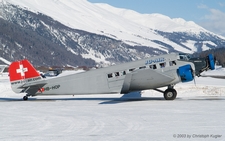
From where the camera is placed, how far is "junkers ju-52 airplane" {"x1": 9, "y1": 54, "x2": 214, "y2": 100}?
79.2 feet

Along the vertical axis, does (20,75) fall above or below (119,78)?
above

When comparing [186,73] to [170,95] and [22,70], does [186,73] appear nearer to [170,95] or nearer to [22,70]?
[170,95]

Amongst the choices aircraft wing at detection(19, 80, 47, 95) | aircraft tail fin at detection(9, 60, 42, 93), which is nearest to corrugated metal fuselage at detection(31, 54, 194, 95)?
aircraft wing at detection(19, 80, 47, 95)

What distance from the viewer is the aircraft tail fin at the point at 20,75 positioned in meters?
26.2

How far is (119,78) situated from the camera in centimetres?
2491

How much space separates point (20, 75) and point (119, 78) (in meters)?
7.38

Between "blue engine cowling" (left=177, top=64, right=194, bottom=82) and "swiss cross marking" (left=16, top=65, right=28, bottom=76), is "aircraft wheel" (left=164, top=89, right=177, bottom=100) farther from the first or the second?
"swiss cross marking" (left=16, top=65, right=28, bottom=76)
